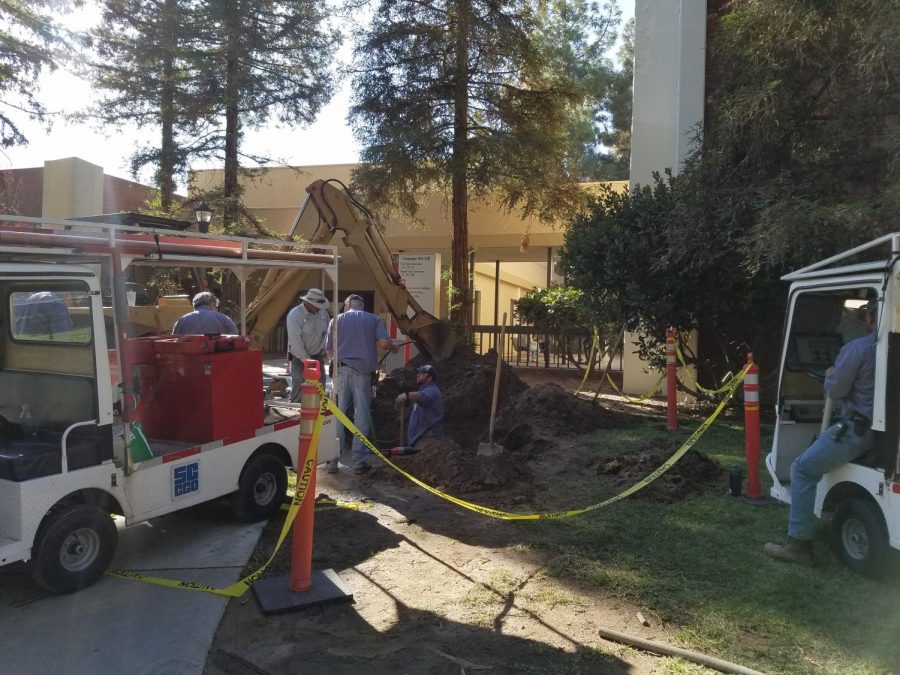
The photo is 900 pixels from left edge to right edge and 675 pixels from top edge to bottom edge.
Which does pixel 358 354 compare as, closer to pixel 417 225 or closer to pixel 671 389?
pixel 671 389

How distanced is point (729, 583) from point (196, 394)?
400 centimetres

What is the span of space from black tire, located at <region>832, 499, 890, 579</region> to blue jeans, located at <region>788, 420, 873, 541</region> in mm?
179

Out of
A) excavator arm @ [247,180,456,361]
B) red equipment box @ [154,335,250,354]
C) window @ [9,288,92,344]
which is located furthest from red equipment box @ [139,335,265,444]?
excavator arm @ [247,180,456,361]

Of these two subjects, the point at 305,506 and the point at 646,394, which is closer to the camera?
the point at 305,506

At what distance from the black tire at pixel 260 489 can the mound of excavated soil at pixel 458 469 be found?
4.91 ft

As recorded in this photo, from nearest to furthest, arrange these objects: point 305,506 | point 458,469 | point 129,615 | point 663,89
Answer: point 129,615 < point 305,506 < point 458,469 < point 663,89

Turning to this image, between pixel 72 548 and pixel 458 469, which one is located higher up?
pixel 72 548

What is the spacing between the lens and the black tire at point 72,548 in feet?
13.1

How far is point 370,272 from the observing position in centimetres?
1038

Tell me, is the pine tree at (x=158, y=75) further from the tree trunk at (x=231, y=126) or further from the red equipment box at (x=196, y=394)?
the red equipment box at (x=196, y=394)

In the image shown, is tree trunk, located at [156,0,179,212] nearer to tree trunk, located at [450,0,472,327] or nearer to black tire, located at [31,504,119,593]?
tree trunk, located at [450,0,472,327]

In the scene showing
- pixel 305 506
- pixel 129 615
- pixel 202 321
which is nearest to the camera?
pixel 129 615

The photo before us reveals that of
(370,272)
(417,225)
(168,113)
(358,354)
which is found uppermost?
(168,113)

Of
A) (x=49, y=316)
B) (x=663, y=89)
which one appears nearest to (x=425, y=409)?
(x=49, y=316)
